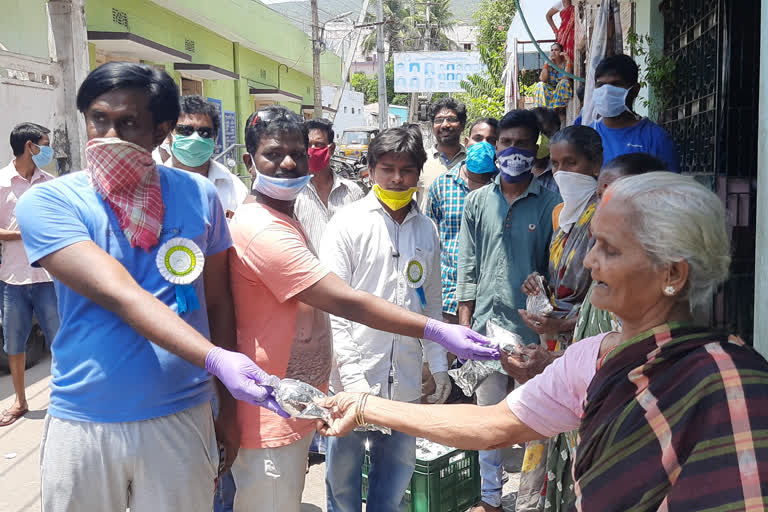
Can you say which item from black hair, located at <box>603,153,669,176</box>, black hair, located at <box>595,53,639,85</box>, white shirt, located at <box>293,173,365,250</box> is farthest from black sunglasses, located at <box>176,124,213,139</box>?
black hair, located at <box>603,153,669,176</box>

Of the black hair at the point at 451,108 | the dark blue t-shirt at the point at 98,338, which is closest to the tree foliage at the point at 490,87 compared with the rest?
the black hair at the point at 451,108

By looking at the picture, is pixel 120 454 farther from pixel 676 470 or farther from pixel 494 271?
pixel 494 271

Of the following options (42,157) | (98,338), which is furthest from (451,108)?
(98,338)

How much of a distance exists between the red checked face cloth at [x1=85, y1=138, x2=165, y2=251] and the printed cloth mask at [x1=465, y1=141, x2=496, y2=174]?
3.49 metres

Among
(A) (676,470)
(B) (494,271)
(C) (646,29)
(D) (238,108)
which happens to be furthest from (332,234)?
(D) (238,108)

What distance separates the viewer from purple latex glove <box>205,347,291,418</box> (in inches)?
77.9

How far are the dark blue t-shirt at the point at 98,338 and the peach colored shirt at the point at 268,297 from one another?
43 cm

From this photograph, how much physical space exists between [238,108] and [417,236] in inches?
695

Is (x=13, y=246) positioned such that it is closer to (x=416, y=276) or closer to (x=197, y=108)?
(x=197, y=108)

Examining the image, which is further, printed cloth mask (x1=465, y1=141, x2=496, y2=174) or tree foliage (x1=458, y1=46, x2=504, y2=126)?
tree foliage (x1=458, y1=46, x2=504, y2=126)

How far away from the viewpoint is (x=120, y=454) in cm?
Result: 197

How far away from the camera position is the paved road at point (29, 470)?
4.26 meters

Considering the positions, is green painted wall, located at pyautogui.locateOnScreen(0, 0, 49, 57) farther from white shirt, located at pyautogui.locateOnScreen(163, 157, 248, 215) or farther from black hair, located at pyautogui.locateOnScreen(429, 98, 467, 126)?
black hair, located at pyautogui.locateOnScreen(429, 98, 467, 126)

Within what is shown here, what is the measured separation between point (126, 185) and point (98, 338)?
444 mm
